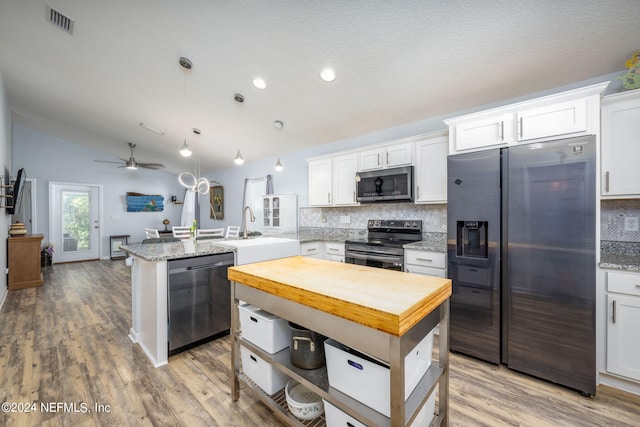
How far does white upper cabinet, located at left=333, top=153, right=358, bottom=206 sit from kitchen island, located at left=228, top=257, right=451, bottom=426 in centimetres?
210

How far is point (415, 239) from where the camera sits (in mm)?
3217

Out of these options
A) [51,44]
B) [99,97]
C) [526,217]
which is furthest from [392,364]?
[99,97]

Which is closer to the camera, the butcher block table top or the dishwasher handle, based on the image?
the butcher block table top

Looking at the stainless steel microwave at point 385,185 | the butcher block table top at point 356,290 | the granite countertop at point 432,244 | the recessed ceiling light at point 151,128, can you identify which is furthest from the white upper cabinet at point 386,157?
the recessed ceiling light at point 151,128

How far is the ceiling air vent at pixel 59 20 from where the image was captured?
239 centimetres

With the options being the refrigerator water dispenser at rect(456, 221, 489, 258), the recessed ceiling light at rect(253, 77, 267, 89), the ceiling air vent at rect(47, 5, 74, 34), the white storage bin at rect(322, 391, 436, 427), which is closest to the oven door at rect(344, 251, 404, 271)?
the refrigerator water dispenser at rect(456, 221, 489, 258)

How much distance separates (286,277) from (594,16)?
263 cm

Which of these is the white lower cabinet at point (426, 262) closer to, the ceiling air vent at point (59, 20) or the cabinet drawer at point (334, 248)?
the cabinet drawer at point (334, 248)

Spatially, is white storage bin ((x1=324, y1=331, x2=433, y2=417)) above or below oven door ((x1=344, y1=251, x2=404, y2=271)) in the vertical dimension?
below

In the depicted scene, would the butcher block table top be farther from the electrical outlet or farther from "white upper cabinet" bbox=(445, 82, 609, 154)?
the electrical outlet

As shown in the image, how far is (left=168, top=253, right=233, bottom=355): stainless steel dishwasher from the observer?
2.20m

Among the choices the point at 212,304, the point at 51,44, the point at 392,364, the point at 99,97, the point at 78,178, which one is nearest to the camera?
the point at 392,364

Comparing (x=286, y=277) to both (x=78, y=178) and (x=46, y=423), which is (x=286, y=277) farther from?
(x=78, y=178)

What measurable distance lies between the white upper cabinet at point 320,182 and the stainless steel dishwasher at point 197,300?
5.79 feet
